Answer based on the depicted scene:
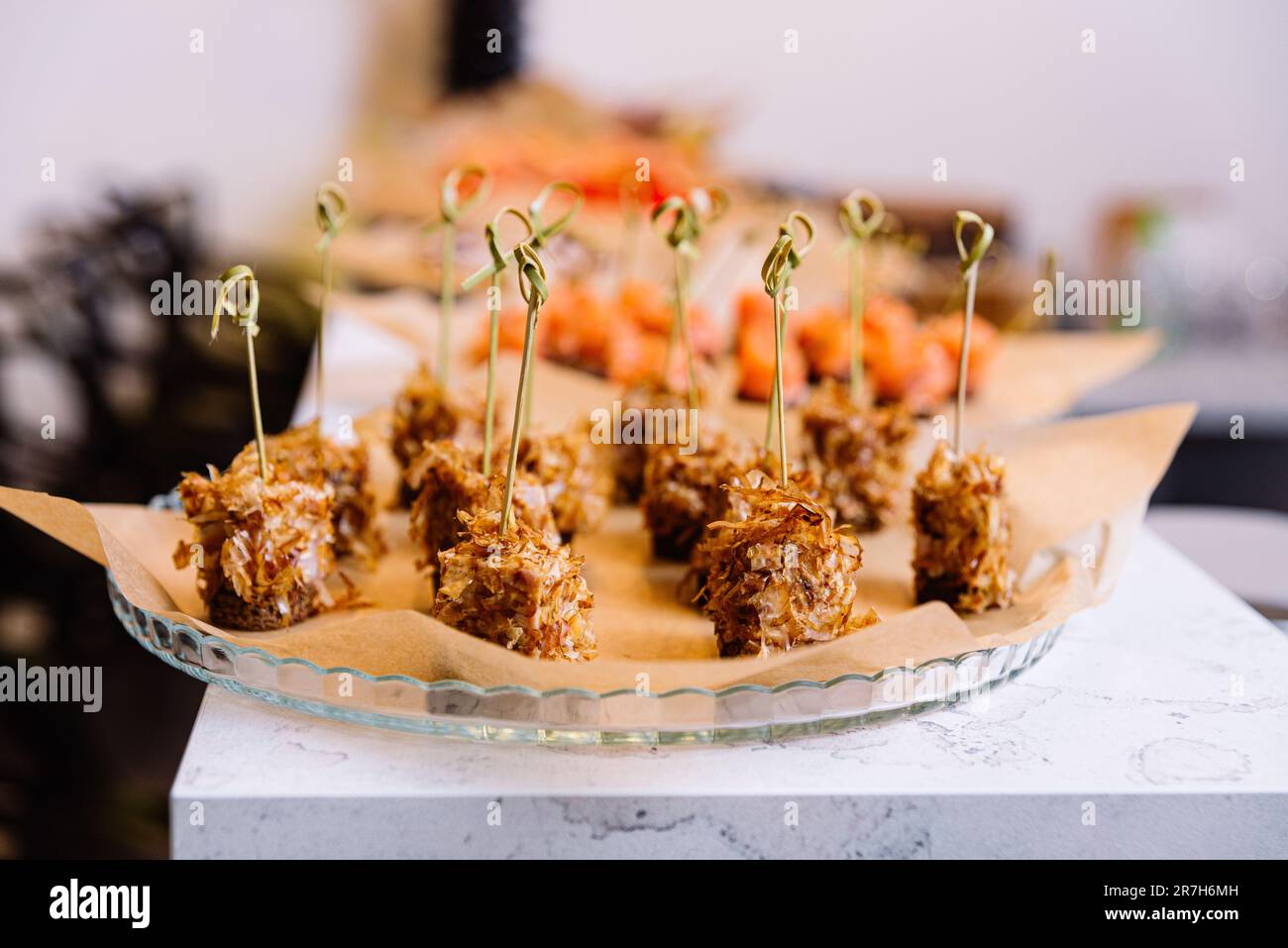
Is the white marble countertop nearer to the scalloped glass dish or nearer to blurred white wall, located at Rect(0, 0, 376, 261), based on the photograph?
the scalloped glass dish

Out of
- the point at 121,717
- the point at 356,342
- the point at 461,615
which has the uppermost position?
the point at 356,342

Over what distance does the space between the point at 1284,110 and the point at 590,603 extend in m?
4.58

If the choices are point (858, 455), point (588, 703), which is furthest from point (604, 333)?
point (588, 703)

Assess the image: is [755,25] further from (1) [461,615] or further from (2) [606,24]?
(1) [461,615]

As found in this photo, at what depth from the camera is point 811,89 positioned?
5246 millimetres

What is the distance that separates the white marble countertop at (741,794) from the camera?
3.41 feet

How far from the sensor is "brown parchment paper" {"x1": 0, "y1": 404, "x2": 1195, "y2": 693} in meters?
1.15

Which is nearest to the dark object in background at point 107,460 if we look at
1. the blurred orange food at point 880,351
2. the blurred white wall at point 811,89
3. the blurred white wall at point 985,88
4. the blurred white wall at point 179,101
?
the blurred white wall at point 179,101

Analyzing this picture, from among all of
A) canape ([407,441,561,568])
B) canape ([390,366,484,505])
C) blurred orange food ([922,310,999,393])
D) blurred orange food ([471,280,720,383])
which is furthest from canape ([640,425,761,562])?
blurred orange food ([922,310,999,393])

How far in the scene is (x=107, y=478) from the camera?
12.2 feet

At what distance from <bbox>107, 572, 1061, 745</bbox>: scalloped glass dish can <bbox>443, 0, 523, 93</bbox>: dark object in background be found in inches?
175

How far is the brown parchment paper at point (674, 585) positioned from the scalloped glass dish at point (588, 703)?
25 millimetres

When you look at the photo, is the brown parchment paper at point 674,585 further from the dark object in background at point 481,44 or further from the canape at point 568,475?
the dark object in background at point 481,44
